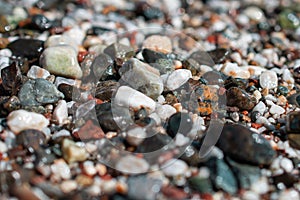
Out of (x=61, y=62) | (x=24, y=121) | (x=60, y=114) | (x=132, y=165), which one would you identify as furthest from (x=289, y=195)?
(x=61, y=62)

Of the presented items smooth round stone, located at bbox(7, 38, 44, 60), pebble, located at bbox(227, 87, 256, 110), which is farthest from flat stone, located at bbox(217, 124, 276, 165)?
smooth round stone, located at bbox(7, 38, 44, 60)

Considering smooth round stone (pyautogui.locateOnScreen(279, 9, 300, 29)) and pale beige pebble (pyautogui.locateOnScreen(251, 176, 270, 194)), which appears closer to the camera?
pale beige pebble (pyautogui.locateOnScreen(251, 176, 270, 194))

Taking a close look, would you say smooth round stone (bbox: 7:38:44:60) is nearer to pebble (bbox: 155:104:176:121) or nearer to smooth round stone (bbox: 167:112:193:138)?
pebble (bbox: 155:104:176:121)

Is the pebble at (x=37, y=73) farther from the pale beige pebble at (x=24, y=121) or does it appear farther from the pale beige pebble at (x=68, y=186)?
the pale beige pebble at (x=68, y=186)

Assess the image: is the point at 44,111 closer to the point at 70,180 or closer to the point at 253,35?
the point at 70,180

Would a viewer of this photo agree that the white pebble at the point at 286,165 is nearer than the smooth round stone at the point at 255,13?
Yes

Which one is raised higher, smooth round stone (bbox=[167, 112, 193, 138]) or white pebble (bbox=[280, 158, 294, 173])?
smooth round stone (bbox=[167, 112, 193, 138])

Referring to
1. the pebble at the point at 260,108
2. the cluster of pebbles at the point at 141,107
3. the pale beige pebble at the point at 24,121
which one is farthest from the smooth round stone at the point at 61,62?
the pebble at the point at 260,108
